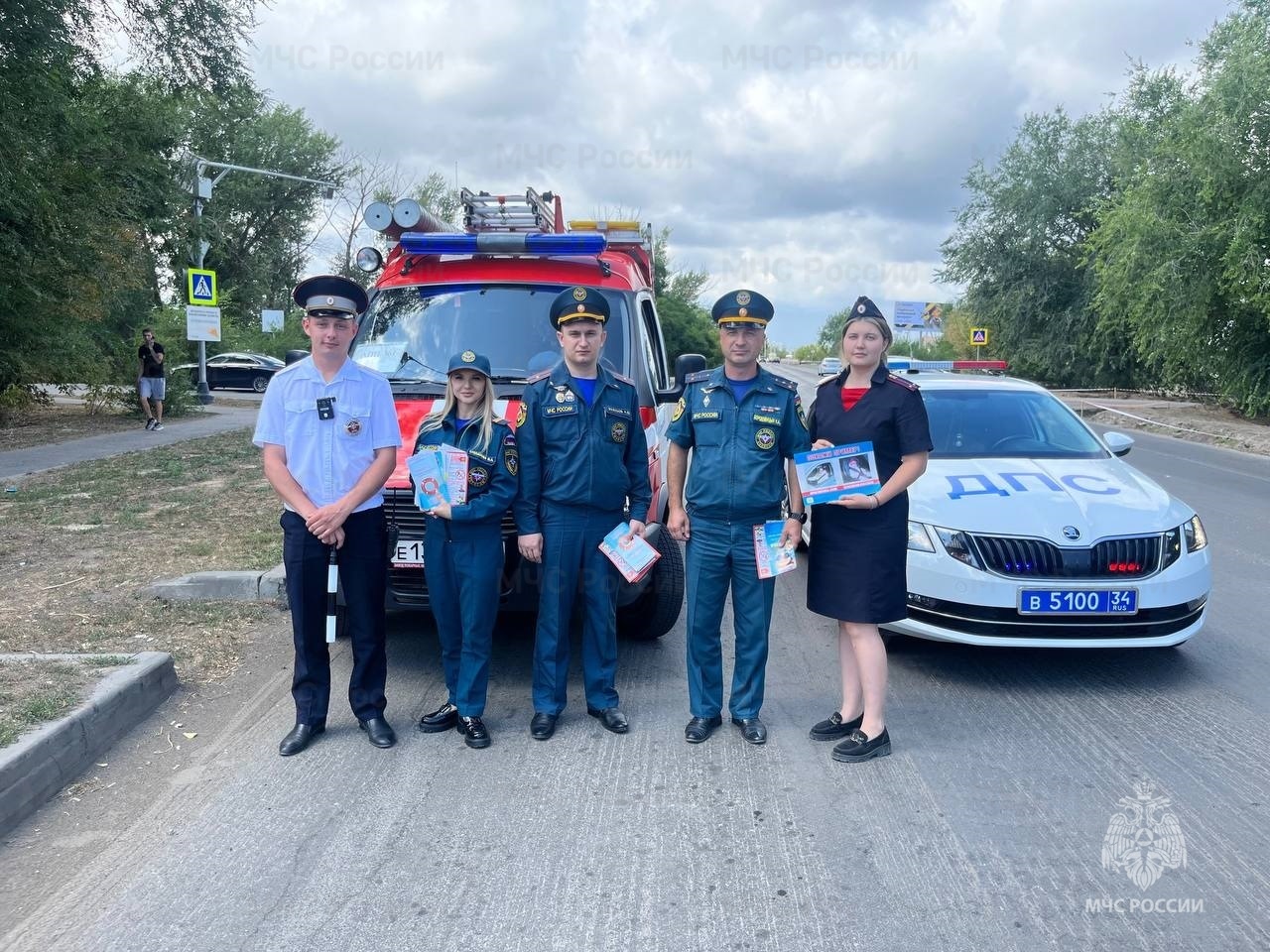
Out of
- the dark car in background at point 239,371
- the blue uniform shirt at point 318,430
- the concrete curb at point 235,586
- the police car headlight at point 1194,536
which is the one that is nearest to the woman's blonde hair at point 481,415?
the blue uniform shirt at point 318,430

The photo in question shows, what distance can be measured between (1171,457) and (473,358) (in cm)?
1633

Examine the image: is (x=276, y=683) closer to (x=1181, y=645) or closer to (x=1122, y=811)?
(x=1122, y=811)

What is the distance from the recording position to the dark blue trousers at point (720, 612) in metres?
4.54

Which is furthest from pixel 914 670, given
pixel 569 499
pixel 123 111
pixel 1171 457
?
pixel 123 111

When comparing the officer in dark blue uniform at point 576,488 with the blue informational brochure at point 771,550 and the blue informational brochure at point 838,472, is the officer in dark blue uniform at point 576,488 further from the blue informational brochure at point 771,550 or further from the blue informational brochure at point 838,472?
the blue informational brochure at point 838,472

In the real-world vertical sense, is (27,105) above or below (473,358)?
above

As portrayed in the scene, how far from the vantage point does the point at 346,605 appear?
4.61 meters

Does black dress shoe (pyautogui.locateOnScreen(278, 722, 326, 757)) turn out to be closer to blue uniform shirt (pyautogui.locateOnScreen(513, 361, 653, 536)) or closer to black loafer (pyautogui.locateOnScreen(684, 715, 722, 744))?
blue uniform shirt (pyautogui.locateOnScreen(513, 361, 653, 536))

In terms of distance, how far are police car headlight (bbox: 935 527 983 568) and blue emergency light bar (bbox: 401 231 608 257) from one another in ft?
8.43

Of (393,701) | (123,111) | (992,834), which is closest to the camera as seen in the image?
(992,834)

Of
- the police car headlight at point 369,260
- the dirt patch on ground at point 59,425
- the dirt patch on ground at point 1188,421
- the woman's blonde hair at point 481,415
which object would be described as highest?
the police car headlight at point 369,260

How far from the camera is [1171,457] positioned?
690 inches

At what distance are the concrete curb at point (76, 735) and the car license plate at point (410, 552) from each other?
1.33 meters

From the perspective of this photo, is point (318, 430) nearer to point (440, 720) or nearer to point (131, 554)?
point (440, 720)
